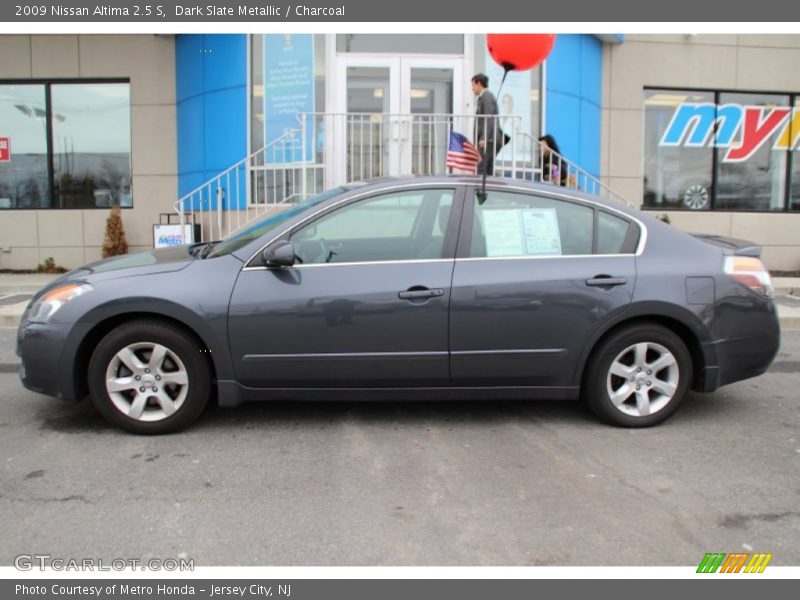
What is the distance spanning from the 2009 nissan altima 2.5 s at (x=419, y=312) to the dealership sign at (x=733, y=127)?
30.1ft

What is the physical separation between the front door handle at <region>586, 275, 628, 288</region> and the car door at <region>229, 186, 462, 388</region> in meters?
0.92

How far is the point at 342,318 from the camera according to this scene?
4.18 meters

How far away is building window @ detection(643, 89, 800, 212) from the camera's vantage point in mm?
12656

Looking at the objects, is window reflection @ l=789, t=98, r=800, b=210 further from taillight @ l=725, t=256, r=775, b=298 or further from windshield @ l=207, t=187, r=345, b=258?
windshield @ l=207, t=187, r=345, b=258

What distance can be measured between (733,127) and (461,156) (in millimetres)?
8377

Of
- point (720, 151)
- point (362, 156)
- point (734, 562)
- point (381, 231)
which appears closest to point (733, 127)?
point (720, 151)

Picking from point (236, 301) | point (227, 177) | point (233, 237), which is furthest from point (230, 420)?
point (227, 177)

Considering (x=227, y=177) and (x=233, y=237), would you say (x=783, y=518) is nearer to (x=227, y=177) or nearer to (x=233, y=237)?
(x=233, y=237)

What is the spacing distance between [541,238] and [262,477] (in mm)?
2312

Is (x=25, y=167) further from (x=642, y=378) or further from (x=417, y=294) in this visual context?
(x=642, y=378)

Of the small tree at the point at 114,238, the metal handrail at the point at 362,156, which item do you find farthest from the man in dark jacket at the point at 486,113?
the small tree at the point at 114,238

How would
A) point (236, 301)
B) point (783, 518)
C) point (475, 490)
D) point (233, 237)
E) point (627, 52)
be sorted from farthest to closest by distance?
point (627, 52)
point (233, 237)
point (236, 301)
point (475, 490)
point (783, 518)

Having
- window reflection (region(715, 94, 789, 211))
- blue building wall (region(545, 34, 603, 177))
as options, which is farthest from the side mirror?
window reflection (region(715, 94, 789, 211))

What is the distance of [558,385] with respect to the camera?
439cm
